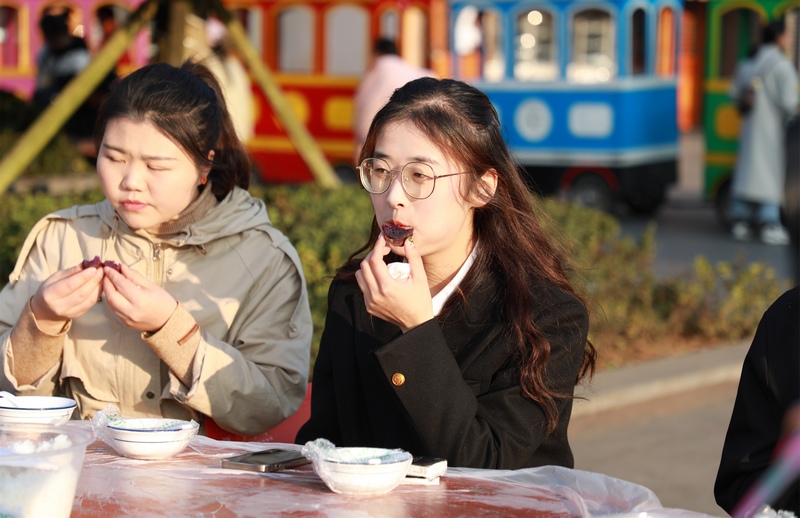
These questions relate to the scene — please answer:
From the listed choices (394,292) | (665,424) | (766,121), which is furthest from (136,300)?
(766,121)

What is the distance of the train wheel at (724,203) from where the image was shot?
516 inches

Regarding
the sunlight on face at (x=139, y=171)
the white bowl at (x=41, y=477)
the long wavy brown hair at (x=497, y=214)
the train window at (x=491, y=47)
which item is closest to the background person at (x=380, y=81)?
the train window at (x=491, y=47)

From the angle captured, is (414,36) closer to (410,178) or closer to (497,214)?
(497,214)

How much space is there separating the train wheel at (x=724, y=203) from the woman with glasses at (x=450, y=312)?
10.5 m

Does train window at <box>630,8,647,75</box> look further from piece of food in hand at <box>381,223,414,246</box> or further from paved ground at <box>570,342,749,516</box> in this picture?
piece of food in hand at <box>381,223,414,246</box>

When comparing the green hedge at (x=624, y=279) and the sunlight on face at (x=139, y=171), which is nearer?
the sunlight on face at (x=139, y=171)

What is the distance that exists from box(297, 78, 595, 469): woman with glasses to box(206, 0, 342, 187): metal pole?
5430mm

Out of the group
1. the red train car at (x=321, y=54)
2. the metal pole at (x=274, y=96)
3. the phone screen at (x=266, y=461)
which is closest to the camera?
the phone screen at (x=266, y=461)

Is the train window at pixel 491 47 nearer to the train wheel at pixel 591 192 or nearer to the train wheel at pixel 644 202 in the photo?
the train wheel at pixel 591 192

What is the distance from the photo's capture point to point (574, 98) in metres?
13.9

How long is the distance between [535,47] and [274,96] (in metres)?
6.46

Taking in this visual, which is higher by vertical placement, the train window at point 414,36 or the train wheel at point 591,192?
the train window at point 414,36

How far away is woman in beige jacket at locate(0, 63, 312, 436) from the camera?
10.2ft

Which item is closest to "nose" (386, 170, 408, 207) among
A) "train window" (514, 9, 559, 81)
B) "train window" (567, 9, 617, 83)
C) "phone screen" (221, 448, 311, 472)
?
"phone screen" (221, 448, 311, 472)
